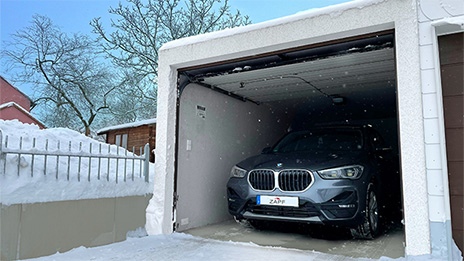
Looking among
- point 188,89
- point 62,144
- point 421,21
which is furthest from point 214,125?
point 421,21

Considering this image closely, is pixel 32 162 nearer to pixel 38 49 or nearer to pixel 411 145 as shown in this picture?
pixel 411 145

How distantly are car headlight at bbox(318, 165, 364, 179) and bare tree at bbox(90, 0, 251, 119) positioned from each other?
1604 centimetres

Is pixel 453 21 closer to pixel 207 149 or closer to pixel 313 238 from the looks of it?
pixel 313 238

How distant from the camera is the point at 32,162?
3672mm

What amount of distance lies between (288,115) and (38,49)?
20.4m

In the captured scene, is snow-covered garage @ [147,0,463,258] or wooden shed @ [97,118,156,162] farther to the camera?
wooden shed @ [97,118,156,162]

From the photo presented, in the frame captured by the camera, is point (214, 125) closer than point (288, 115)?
Yes

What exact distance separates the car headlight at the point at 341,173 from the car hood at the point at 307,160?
58 mm

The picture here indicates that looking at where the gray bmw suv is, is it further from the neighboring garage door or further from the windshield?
the neighboring garage door

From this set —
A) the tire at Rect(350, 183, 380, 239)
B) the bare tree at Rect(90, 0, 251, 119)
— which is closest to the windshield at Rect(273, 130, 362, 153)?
the tire at Rect(350, 183, 380, 239)

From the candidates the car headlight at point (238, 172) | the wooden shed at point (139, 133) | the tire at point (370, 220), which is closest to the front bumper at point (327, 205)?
the tire at point (370, 220)

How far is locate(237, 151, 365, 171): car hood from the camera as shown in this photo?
4.49 meters

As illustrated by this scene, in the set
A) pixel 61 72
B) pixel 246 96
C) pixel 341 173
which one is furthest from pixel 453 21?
pixel 61 72

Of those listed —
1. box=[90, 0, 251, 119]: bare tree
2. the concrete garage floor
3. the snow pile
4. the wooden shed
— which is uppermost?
box=[90, 0, 251, 119]: bare tree
